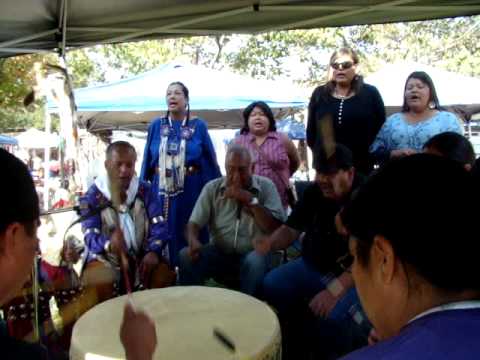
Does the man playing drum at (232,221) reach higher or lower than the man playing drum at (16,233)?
lower

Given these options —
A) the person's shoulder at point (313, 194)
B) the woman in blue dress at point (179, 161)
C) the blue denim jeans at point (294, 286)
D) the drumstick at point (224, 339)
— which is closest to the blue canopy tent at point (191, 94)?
the woman in blue dress at point (179, 161)

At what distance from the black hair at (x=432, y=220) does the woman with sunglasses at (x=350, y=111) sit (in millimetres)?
2446

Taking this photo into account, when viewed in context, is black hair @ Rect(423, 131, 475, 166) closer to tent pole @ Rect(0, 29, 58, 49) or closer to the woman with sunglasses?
the woman with sunglasses

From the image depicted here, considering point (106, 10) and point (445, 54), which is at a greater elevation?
point (445, 54)

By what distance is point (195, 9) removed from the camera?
3592 millimetres

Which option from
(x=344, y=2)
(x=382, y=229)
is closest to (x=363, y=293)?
(x=382, y=229)

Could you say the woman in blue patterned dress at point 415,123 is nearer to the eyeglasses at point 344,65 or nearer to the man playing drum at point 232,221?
the eyeglasses at point 344,65

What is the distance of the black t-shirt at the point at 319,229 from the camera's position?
2721mm

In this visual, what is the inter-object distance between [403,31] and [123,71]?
11.2 m

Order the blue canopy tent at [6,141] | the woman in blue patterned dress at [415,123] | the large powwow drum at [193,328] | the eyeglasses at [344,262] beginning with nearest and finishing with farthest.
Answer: the large powwow drum at [193,328]
the eyeglasses at [344,262]
the woman in blue patterned dress at [415,123]
the blue canopy tent at [6,141]

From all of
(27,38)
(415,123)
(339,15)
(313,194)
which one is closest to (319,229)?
(313,194)

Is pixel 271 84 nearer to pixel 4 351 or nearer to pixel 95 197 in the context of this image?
pixel 95 197

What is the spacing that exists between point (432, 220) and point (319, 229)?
2000 mm

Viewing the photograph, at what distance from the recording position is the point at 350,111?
3336 millimetres
